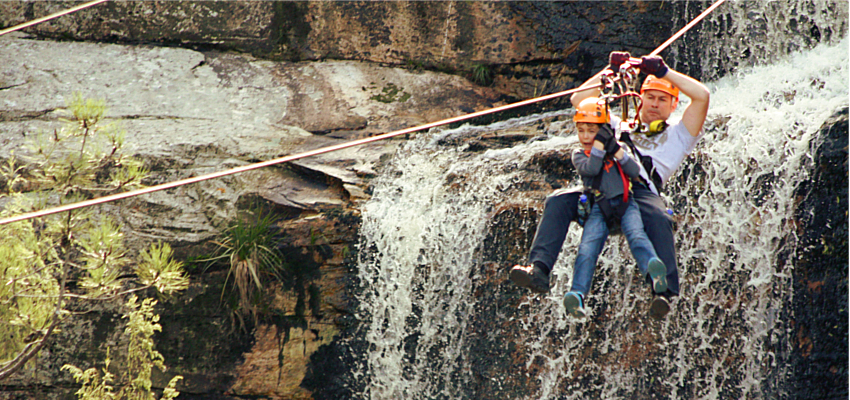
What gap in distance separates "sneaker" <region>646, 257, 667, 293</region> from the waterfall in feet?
8.79

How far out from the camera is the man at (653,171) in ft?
12.8

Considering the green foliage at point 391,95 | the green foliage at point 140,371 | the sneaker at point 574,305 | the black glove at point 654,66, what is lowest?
the green foliage at point 140,371

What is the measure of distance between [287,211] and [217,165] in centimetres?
115

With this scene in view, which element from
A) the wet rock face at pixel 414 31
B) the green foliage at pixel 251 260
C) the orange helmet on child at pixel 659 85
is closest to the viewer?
the orange helmet on child at pixel 659 85

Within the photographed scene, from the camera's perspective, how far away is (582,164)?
4.01m

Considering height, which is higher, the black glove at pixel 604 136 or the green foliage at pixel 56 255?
the black glove at pixel 604 136

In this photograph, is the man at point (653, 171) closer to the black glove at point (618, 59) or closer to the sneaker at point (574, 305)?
the black glove at point (618, 59)

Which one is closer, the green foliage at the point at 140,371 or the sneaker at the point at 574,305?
the sneaker at the point at 574,305

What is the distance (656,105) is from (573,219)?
83 cm

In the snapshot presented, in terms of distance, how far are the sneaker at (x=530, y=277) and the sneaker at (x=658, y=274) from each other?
56 cm

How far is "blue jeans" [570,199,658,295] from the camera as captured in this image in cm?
382

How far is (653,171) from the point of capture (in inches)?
163

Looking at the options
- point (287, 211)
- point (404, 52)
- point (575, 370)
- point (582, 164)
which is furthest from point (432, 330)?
point (404, 52)

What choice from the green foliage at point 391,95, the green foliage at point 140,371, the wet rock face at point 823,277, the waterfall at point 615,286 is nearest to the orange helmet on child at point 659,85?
the waterfall at point 615,286
